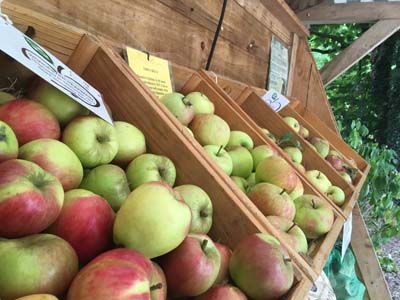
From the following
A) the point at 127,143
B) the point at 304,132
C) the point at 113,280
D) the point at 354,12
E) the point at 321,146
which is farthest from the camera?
the point at 354,12

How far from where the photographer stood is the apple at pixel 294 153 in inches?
66.5

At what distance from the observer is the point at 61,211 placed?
58 centimetres

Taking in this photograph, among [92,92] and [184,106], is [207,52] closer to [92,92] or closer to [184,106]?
[184,106]

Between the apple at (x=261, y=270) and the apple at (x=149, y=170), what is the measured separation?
8.6 inches

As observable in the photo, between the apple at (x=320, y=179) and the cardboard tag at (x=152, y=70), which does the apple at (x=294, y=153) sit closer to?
the apple at (x=320, y=179)

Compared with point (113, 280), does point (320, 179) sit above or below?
below

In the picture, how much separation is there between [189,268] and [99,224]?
145mm

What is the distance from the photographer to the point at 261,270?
634 millimetres

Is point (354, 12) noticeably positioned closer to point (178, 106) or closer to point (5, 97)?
point (178, 106)

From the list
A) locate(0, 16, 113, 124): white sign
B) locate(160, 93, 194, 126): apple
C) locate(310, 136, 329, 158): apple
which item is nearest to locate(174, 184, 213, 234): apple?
locate(0, 16, 113, 124): white sign

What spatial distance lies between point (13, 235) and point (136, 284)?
0.18 m

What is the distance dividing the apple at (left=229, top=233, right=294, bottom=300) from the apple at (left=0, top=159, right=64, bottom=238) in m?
0.30

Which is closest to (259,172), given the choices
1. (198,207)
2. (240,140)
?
(240,140)

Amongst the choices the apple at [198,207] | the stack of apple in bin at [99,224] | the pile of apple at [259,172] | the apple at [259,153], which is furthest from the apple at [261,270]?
the apple at [259,153]
